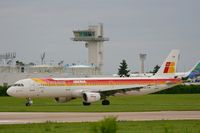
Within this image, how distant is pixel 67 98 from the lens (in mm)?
67188

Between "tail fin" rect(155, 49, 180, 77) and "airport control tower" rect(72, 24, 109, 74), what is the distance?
87.6 meters

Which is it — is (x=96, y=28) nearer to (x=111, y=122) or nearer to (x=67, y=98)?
(x=67, y=98)

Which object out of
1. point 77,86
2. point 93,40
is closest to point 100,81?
point 77,86

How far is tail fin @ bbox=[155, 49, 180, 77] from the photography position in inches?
2872

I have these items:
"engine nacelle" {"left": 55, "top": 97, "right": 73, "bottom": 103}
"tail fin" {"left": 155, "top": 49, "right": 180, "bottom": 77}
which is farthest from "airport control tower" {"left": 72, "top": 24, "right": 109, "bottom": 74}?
"engine nacelle" {"left": 55, "top": 97, "right": 73, "bottom": 103}

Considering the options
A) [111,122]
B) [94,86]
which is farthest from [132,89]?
[111,122]

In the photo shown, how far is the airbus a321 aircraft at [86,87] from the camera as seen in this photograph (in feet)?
212

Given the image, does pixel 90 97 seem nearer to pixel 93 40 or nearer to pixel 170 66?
pixel 170 66

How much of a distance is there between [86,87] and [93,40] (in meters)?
97.8

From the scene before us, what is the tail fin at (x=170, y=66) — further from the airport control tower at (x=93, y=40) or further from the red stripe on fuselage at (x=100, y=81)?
the airport control tower at (x=93, y=40)

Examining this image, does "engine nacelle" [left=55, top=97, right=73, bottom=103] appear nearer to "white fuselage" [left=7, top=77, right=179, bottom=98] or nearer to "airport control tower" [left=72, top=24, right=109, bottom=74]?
"white fuselage" [left=7, top=77, right=179, bottom=98]

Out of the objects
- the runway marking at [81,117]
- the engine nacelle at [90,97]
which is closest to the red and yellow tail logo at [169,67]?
the engine nacelle at [90,97]

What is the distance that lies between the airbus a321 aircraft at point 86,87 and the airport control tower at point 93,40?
9107 centimetres

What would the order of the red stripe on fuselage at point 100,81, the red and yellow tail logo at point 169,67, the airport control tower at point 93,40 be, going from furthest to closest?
the airport control tower at point 93,40, the red and yellow tail logo at point 169,67, the red stripe on fuselage at point 100,81
